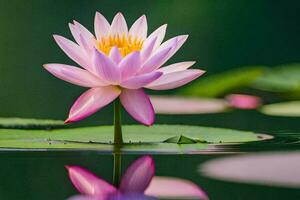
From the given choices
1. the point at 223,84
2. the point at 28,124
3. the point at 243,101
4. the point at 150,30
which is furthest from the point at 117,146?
the point at 150,30

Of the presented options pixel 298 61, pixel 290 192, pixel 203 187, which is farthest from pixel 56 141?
pixel 298 61

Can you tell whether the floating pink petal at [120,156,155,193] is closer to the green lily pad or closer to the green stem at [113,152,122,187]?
the green stem at [113,152,122,187]

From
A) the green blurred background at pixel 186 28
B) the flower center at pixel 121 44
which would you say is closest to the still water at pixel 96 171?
the flower center at pixel 121 44

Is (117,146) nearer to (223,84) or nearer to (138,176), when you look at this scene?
(138,176)

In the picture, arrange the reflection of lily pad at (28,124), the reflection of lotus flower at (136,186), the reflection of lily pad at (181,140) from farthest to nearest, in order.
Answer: the reflection of lily pad at (28,124) → the reflection of lily pad at (181,140) → the reflection of lotus flower at (136,186)

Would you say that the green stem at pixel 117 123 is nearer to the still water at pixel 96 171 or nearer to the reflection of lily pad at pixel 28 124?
the still water at pixel 96 171

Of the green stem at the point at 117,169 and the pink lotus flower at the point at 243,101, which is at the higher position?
the pink lotus flower at the point at 243,101

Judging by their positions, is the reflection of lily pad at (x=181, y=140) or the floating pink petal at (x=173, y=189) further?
the reflection of lily pad at (x=181, y=140)

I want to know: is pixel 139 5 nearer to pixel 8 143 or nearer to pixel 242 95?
pixel 242 95
